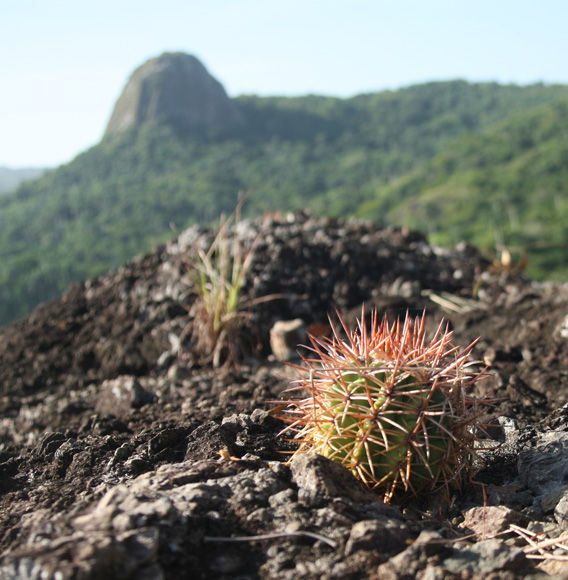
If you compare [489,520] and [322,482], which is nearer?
[322,482]

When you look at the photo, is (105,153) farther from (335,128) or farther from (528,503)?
(528,503)

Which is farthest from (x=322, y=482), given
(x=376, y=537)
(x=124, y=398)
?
(x=124, y=398)

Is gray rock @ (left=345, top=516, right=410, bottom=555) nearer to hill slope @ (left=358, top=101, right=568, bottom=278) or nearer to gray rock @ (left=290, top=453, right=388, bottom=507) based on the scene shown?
gray rock @ (left=290, top=453, right=388, bottom=507)

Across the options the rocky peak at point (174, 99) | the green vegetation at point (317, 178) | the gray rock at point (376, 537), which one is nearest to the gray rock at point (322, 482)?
the gray rock at point (376, 537)

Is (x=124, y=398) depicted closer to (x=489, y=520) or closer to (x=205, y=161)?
(x=489, y=520)

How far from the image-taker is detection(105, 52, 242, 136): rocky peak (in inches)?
4035

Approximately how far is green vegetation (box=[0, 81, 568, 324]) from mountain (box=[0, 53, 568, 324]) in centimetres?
29

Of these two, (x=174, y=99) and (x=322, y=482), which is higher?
(x=174, y=99)

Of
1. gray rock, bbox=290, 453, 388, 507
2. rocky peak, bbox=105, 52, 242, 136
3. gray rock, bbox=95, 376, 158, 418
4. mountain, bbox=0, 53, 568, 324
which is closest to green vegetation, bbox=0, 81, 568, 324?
mountain, bbox=0, 53, 568, 324

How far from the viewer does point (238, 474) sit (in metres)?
2.09

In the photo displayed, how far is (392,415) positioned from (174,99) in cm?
10972

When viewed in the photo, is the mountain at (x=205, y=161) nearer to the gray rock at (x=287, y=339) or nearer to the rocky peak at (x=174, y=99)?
the rocky peak at (x=174, y=99)

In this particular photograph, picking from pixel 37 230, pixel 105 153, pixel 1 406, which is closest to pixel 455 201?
pixel 37 230

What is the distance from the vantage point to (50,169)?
87125mm
